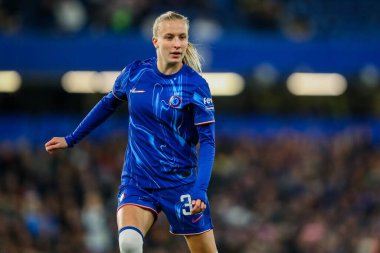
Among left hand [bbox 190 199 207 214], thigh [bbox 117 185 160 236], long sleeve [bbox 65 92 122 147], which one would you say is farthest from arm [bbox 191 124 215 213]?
long sleeve [bbox 65 92 122 147]

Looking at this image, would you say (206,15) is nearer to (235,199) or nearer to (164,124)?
(235,199)

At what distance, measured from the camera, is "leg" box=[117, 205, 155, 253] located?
7027mm

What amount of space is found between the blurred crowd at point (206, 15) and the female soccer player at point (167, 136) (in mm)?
13970

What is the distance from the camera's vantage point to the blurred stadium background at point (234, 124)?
1483 cm

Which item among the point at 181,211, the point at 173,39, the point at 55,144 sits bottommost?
the point at 181,211

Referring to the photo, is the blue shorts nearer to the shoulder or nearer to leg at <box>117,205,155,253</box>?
leg at <box>117,205,155,253</box>

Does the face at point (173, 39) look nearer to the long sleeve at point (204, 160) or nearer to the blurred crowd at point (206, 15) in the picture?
the long sleeve at point (204, 160)

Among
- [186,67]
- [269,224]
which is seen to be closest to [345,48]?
[269,224]

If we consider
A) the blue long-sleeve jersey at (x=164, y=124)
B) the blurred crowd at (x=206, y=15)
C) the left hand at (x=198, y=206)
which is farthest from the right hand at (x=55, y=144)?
the blurred crowd at (x=206, y=15)

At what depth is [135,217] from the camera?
7.27 m

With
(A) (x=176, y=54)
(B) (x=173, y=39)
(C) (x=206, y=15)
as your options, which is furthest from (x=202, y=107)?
(C) (x=206, y=15)

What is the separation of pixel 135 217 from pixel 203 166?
0.67 metres

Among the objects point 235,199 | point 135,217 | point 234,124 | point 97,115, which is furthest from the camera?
point 234,124

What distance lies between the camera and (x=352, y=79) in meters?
24.6
